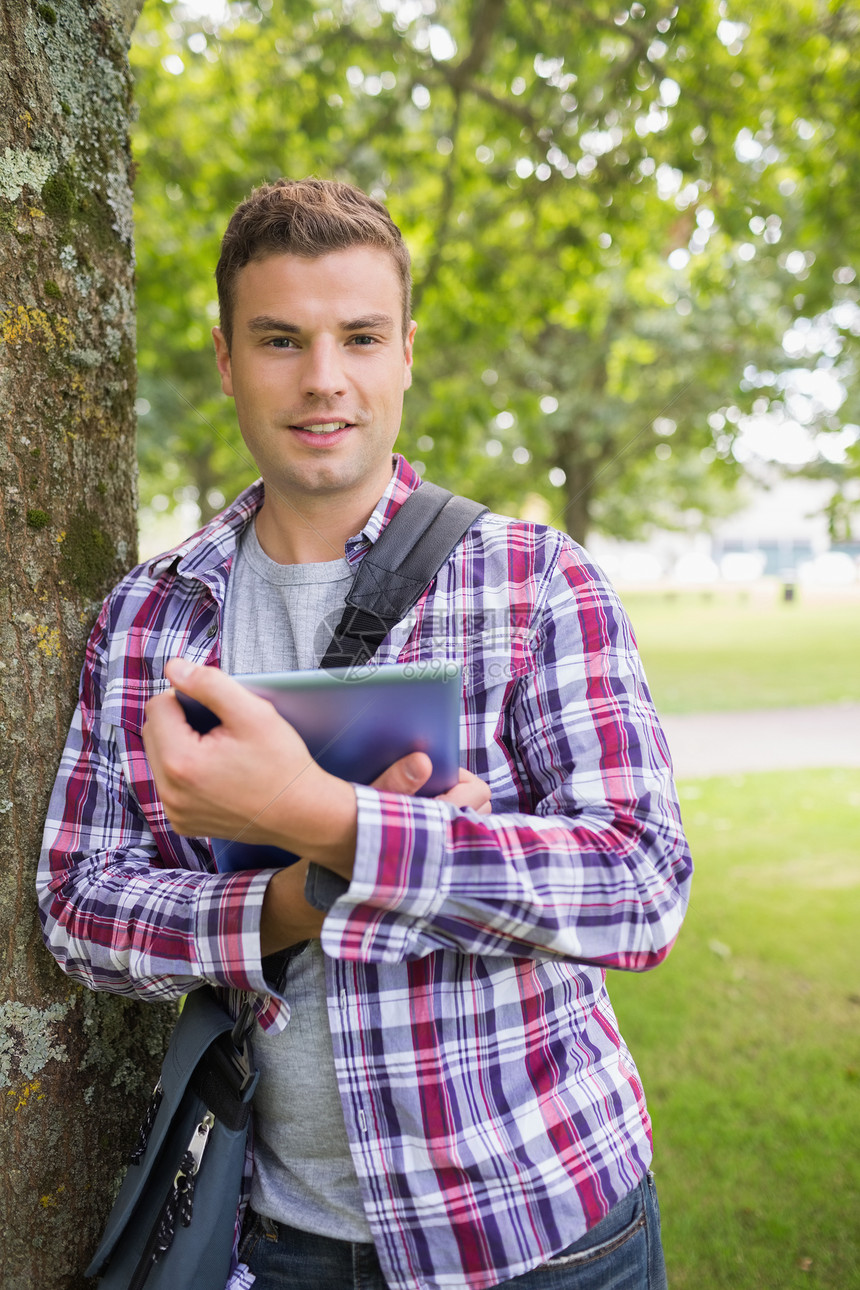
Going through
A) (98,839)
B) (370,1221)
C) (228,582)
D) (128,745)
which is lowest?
(370,1221)

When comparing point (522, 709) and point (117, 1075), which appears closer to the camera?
point (522, 709)

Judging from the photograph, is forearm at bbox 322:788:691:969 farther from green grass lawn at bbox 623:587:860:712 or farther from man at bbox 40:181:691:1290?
green grass lawn at bbox 623:587:860:712

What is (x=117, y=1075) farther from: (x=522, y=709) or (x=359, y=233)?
(x=359, y=233)

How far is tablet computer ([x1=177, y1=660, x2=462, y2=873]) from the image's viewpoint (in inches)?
40.3

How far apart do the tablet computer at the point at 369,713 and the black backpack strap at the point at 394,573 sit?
318mm

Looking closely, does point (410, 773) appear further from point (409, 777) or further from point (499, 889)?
point (499, 889)

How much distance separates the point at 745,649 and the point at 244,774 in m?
21.3

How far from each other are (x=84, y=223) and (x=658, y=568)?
31.0 metres

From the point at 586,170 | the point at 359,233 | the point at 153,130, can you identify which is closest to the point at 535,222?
the point at 586,170

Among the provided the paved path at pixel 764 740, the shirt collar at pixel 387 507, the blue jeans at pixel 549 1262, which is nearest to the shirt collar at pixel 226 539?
the shirt collar at pixel 387 507

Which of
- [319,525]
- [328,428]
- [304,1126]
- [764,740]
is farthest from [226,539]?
[764,740]

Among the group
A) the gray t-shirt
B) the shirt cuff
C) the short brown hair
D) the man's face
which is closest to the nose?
the man's face

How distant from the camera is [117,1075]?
1623 mm

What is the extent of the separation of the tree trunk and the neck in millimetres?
341
